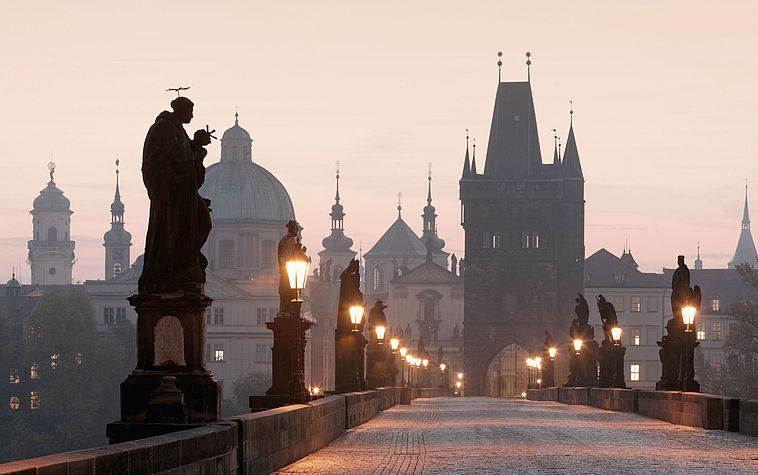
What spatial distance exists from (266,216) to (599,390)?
434 feet

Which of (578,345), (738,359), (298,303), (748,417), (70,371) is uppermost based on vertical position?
(298,303)

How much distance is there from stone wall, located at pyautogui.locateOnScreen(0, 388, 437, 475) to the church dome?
152328mm

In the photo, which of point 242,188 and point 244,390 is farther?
point 242,188

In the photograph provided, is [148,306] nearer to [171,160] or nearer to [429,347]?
[171,160]

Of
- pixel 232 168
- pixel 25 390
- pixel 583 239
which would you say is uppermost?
pixel 232 168

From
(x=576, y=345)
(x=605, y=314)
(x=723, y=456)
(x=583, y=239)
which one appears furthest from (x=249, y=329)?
(x=723, y=456)

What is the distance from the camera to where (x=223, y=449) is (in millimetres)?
15742

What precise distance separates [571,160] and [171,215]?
451 feet

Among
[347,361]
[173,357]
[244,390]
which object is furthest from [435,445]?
[244,390]

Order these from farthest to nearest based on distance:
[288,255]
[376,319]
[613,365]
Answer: [376,319] → [613,365] → [288,255]

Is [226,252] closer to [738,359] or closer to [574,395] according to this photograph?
[738,359]

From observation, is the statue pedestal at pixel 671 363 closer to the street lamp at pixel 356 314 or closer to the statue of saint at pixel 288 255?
the street lamp at pixel 356 314

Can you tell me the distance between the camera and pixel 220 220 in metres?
180

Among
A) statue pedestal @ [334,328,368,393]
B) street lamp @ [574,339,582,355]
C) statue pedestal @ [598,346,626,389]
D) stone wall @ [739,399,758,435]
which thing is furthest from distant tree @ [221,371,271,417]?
stone wall @ [739,399,758,435]
